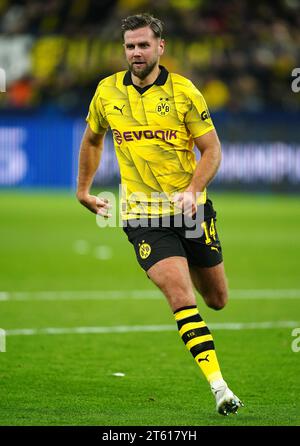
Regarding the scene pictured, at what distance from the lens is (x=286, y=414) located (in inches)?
288

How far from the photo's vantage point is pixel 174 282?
7551mm

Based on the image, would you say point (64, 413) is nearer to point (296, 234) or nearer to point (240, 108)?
point (296, 234)

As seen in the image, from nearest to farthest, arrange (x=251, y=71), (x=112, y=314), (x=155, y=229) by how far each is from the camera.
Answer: (x=155, y=229), (x=112, y=314), (x=251, y=71)

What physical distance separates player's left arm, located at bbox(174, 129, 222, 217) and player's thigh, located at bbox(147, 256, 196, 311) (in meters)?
0.39

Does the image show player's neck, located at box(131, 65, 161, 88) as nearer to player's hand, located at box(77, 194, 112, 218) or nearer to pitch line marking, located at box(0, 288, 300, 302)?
player's hand, located at box(77, 194, 112, 218)

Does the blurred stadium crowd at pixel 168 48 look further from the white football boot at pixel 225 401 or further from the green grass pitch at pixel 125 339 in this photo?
the white football boot at pixel 225 401

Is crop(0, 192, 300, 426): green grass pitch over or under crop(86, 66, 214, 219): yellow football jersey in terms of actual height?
under

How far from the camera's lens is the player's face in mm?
7762

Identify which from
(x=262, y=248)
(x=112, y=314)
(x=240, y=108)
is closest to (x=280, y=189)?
(x=240, y=108)

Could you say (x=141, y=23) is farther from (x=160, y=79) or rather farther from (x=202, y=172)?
(x=202, y=172)

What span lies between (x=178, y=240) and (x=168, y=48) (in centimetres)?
2659

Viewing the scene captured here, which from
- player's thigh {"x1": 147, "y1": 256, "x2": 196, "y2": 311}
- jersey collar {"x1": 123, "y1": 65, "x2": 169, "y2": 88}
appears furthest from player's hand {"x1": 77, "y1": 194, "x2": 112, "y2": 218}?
jersey collar {"x1": 123, "y1": 65, "x2": 169, "y2": 88}

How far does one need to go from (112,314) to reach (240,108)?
20.1m
